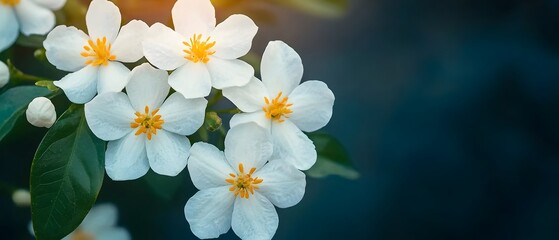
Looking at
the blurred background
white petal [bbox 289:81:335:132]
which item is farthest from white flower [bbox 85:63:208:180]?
the blurred background

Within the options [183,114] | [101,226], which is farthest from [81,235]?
[183,114]

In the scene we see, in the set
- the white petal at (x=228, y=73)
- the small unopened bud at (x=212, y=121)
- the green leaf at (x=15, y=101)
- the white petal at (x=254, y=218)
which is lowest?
the green leaf at (x=15, y=101)

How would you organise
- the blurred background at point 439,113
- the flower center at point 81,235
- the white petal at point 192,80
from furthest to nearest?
the blurred background at point 439,113
the flower center at point 81,235
the white petal at point 192,80

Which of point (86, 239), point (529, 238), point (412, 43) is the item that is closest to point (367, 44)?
point (412, 43)

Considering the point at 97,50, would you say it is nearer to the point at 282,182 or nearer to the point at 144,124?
the point at 144,124

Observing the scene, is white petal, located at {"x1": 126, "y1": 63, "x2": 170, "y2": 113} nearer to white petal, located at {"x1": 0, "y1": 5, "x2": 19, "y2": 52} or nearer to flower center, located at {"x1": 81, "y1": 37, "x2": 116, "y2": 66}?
flower center, located at {"x1": 81, "y1": 37, "x2": 116, "y2": 66}

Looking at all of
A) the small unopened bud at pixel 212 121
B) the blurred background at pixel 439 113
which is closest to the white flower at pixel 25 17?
the small unopened bud at pixel 212 121

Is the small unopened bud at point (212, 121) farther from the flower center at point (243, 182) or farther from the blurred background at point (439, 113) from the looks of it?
the blurred background at point (439, 113)

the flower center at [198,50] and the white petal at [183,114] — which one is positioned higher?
the flower center at [198,50]
